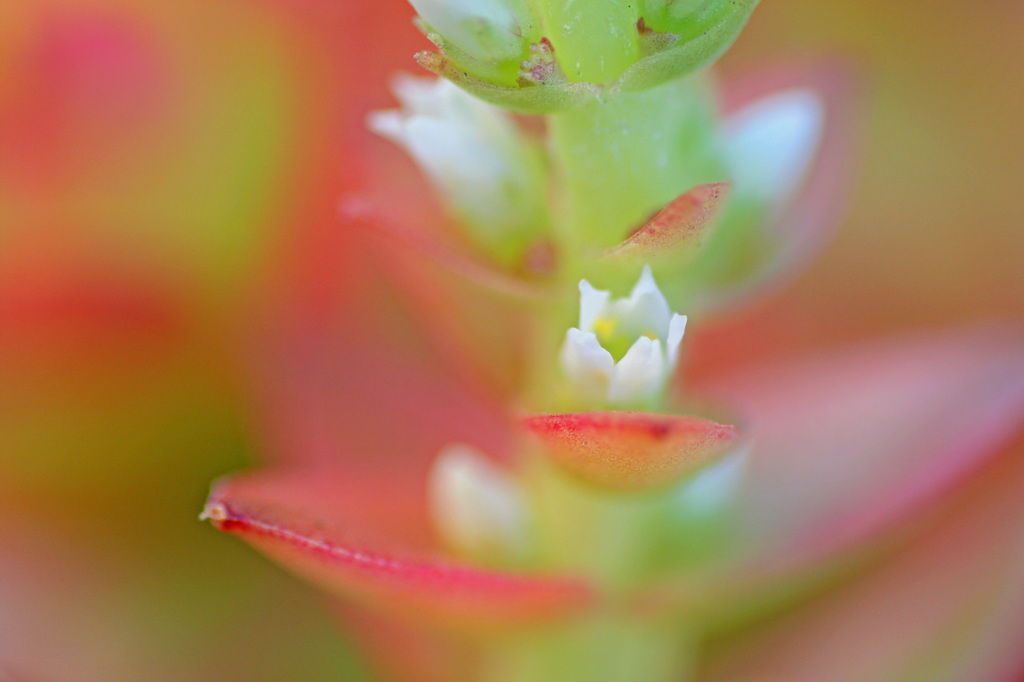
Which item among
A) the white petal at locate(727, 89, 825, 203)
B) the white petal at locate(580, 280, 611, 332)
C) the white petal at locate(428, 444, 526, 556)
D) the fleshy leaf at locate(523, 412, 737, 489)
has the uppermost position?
the white petal at locate(727, 89, 825, 203)

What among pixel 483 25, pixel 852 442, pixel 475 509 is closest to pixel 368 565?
→ pixel 475 509

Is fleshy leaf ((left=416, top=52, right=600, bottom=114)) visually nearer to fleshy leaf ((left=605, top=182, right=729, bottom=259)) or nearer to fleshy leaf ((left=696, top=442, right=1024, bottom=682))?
fleshy leaf ((left=605, top=182, right=729, bottom=259))

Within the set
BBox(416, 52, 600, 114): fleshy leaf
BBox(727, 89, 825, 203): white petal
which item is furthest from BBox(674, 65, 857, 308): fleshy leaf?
BBox(416, 52, 600, 114): fleshy leaf

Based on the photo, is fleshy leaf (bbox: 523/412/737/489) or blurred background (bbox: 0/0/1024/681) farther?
blurred background (bbox: 0/0/1024/681)

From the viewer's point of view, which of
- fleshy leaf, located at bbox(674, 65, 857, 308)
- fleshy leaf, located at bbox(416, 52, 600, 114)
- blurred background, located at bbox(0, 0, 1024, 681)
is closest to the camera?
fleshy leaf, located at bbox(416, 52, 600, 114)

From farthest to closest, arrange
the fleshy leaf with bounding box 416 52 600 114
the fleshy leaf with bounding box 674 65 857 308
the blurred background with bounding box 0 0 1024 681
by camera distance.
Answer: the blurred background with bounding box 0 0 1024 681 → the fleshy leaf with bounding box 674 65 857 308 → the fleshy leaf with bounding box 416 52 600 114

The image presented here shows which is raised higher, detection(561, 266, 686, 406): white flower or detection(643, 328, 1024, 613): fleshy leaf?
detection(643, 328, 1024, 613): fleshy leaf

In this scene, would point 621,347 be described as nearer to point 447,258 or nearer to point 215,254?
point 447,258
